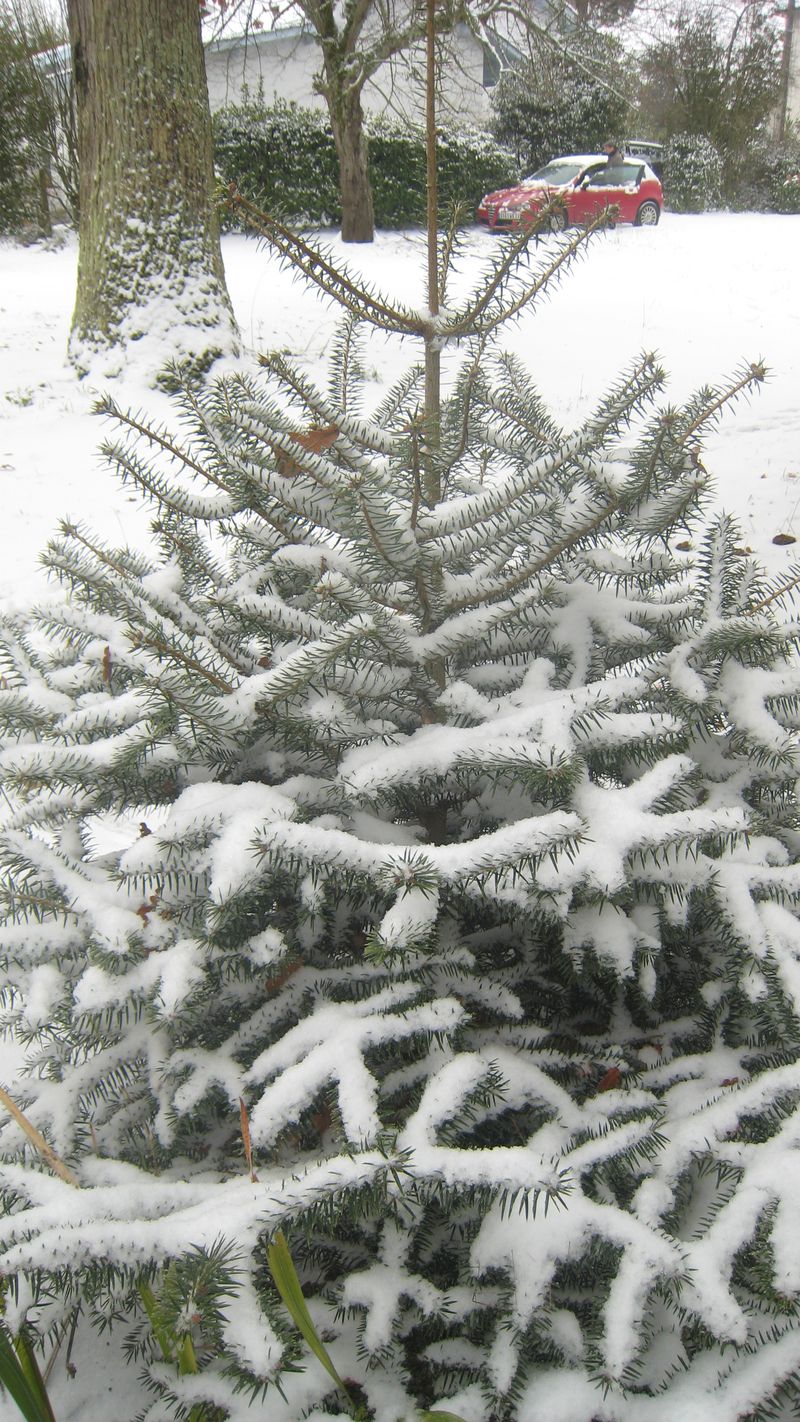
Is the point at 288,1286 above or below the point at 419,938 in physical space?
below

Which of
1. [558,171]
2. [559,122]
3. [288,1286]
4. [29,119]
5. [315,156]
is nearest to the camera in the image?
[288,1286]

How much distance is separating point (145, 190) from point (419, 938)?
7.00 metres

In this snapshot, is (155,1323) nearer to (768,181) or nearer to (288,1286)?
(288,1286)

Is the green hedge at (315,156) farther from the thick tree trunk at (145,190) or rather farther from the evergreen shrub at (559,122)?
the thick tree trunk at (145,190)

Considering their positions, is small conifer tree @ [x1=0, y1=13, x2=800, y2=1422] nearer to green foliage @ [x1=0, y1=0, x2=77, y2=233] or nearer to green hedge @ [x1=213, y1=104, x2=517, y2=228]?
green foliage @ [x1=0, y1=0, x2=77, y2=233]

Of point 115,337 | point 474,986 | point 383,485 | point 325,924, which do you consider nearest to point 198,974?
point 325,924

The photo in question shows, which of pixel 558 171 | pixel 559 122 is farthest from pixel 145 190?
pixel 559 122

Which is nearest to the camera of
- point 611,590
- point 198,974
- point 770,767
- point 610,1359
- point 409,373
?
point 610,1359

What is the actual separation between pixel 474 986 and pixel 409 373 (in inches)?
44.9

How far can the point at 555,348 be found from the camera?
7.86 m

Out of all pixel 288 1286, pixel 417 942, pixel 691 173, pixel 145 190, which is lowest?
pixel 288 1286

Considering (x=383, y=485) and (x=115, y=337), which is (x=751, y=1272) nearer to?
(x=383, y=485)

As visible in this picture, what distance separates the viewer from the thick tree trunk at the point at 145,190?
6.19m

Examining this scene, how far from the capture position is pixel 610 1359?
0.83 m
